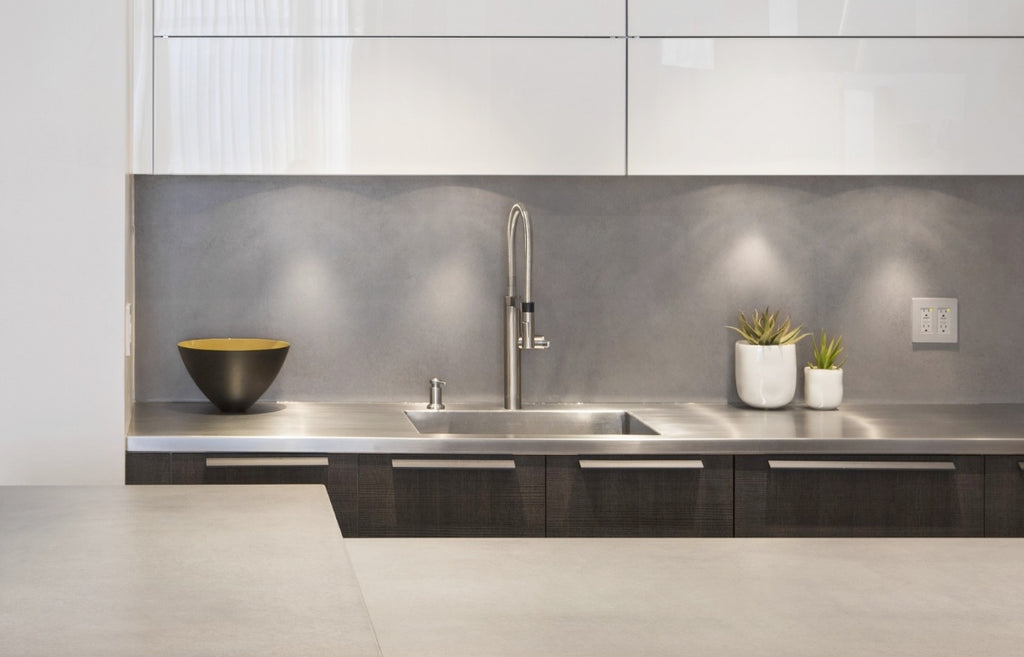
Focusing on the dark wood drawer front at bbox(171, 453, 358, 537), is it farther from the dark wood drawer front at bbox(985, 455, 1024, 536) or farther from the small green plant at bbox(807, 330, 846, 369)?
the dark wood drawer front at bbox(985, 455, 1024, 536)

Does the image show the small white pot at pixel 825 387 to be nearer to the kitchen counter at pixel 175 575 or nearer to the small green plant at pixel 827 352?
the small green plant at pixel 827 352

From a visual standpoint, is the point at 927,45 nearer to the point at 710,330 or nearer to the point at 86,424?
the point at 710,330

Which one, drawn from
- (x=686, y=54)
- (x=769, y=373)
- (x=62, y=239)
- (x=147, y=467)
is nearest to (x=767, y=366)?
(x=769, y=373)

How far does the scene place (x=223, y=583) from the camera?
3.56ft

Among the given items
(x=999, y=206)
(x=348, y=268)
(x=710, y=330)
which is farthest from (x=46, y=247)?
(x=999, y=206)

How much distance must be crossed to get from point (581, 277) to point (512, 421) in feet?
1.63

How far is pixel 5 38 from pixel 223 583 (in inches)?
79.7

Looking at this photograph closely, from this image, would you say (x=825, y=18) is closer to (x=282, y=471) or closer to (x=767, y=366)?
(x=767, y=366)

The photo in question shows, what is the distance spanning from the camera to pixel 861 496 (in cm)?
259

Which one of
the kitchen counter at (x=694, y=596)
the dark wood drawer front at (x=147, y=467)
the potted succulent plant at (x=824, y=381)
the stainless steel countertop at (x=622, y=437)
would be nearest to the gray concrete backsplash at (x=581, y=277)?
the potted succulent plant at (x=824, y=381)

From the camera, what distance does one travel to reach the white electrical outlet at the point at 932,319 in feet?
10.8

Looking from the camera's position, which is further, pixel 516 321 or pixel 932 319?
pixel 932 319

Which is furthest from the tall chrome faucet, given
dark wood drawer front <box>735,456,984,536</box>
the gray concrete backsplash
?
dark wood drawer front <box>735,456,984,536</box>

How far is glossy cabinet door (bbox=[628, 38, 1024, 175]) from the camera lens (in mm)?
2869
